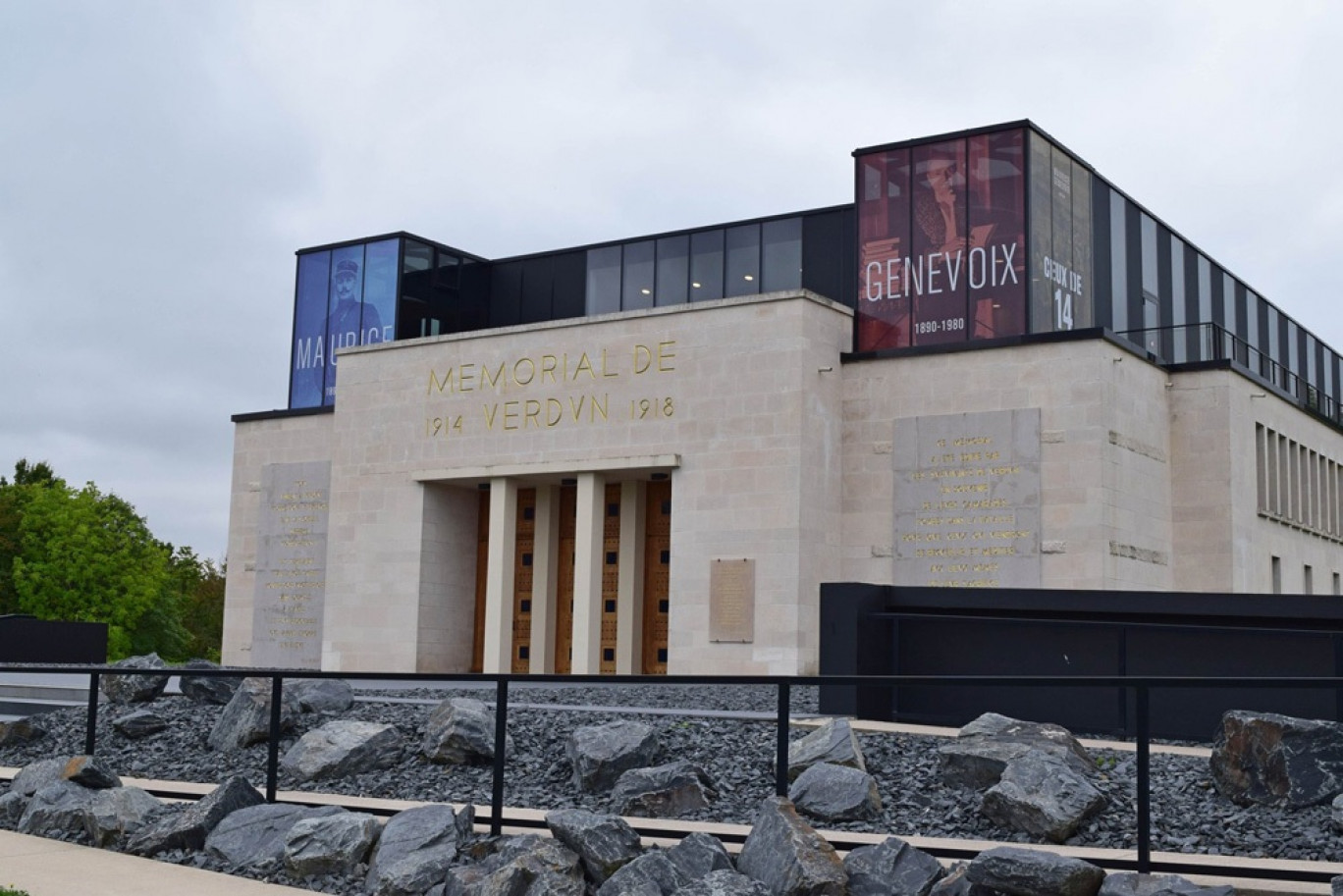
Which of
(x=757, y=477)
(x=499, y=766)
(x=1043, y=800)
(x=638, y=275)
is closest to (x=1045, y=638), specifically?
(x=1043, y=800)

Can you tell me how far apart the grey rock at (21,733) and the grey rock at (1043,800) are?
12739 millimetres

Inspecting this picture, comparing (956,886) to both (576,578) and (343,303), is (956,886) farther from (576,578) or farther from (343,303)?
(343,303)

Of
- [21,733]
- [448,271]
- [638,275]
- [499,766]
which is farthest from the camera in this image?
[448,271]

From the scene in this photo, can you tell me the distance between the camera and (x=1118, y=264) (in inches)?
1529

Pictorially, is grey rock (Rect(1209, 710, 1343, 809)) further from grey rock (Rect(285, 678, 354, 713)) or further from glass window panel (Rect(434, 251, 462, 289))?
glass window panel (Rect(434, 251, 462, 289))

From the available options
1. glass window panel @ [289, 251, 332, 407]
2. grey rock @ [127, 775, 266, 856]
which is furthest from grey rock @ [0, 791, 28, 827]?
glass window panel @ [289, 251, 332, 407]

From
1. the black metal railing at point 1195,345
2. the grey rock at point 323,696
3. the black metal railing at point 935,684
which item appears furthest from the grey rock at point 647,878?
the black metal railing at point 1195,345

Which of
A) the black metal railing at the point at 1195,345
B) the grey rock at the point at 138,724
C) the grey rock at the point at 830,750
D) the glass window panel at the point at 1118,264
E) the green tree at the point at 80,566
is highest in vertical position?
the glass window panel at the point at 1118,264

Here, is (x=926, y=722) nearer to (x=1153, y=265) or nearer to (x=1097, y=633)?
(x=1097, y=633)

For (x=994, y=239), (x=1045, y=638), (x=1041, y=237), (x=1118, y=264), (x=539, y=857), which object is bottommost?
(x=539, y=857)

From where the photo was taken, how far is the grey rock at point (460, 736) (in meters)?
14.3

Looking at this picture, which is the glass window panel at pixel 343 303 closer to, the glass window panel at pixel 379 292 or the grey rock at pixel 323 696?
the glass window panel at pixel 379 292

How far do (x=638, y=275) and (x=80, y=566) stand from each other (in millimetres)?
38514

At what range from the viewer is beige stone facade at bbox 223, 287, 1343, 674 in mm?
31578
